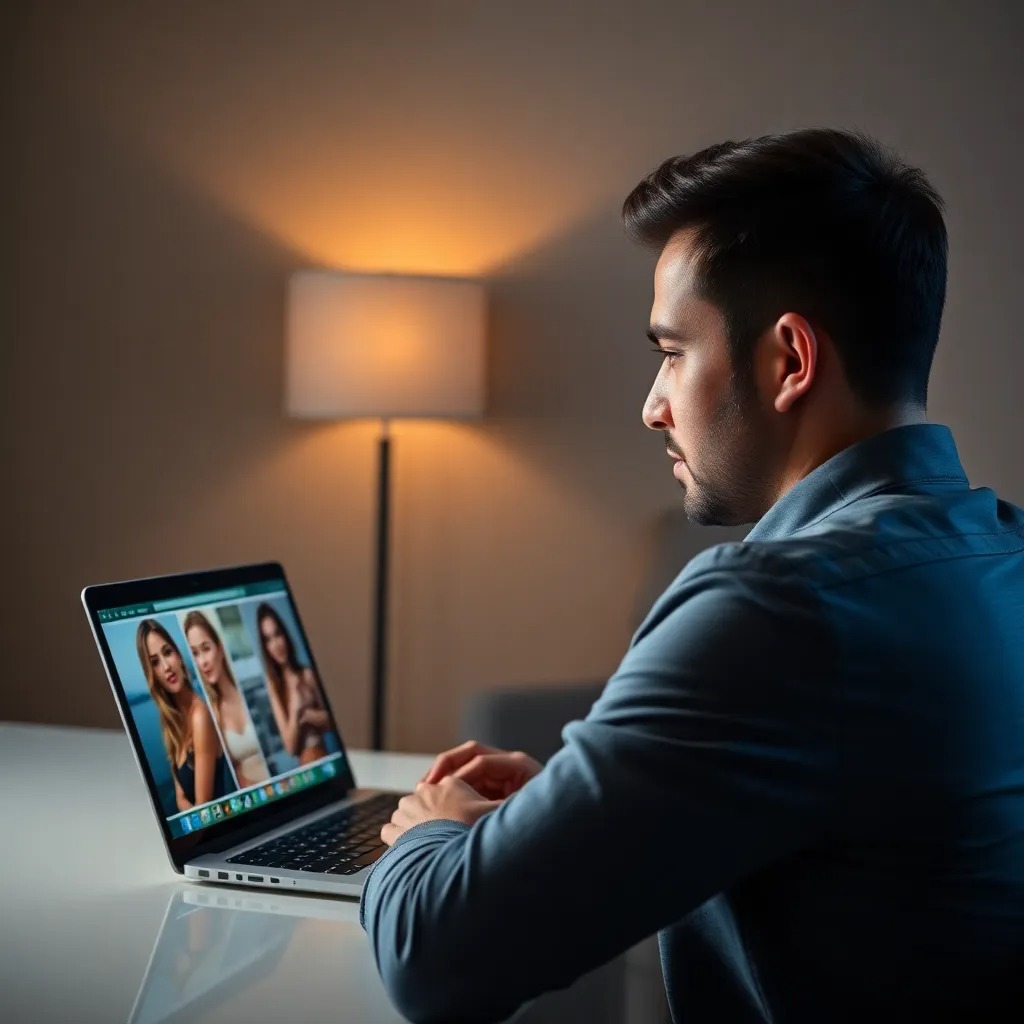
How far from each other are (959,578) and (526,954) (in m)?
0.36

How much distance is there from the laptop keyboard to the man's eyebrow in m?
0.51

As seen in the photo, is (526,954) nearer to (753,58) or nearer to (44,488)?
(753,58)

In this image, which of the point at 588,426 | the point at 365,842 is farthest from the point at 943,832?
the point at 588,426

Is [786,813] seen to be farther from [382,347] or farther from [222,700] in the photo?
[382,347]

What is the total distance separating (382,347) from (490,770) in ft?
Answer: 6.09

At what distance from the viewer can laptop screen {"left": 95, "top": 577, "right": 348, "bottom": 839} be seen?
1175 millimetres

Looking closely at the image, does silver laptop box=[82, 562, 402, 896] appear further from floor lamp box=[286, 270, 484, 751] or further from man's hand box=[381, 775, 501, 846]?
floor lamp box=[286, 270, 484, 751]

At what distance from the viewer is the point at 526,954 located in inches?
29.3

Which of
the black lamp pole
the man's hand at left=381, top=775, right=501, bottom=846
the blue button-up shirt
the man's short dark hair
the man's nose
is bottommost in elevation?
the black lamp pole

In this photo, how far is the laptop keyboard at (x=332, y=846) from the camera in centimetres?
114

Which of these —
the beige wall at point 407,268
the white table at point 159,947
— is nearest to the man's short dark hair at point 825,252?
the white table at point 159,947

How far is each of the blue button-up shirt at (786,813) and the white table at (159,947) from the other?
0.10 m

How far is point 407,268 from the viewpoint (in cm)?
340

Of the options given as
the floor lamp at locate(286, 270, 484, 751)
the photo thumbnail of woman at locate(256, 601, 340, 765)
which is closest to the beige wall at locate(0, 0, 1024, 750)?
the floor lamp at locate(286, 270, 484, 751)
